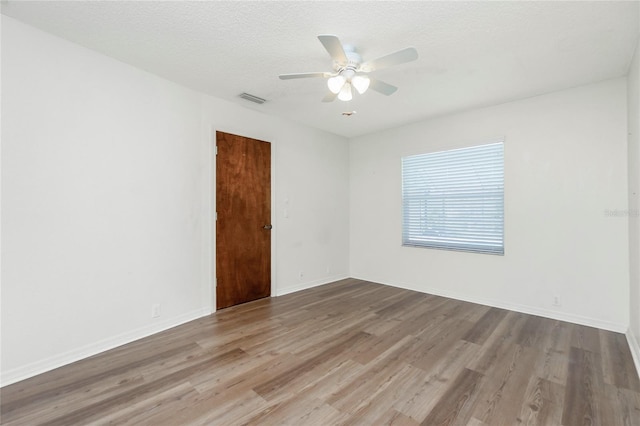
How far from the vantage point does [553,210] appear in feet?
11.0

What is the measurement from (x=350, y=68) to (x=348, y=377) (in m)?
2.44

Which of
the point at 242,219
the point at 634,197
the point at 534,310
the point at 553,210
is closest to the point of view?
the point at 634,197

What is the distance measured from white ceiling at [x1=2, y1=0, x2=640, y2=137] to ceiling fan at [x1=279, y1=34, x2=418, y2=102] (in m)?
0.18

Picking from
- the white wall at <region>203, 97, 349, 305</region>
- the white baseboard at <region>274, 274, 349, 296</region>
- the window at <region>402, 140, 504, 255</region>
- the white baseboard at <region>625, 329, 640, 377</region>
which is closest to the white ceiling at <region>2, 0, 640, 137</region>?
the white wall at <region>203, 97, 349, 305</region>

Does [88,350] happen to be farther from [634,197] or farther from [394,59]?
[634,197]

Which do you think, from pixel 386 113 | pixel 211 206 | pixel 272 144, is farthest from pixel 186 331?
pixel 386 113

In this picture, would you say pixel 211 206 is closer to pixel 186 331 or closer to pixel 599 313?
pixel 186 331

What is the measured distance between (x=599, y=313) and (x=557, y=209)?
1167 millimetres

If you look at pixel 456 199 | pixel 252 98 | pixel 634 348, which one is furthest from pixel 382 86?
pixel 634 348

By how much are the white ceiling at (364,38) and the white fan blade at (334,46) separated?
0.26 metres

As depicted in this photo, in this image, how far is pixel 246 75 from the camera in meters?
2.96

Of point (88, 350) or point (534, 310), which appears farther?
point (534, 310)

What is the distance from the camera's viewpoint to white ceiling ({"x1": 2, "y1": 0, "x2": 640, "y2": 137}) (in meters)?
2.00

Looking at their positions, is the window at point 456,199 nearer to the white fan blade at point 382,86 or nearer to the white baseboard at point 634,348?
the white baseboard at point 634,348
